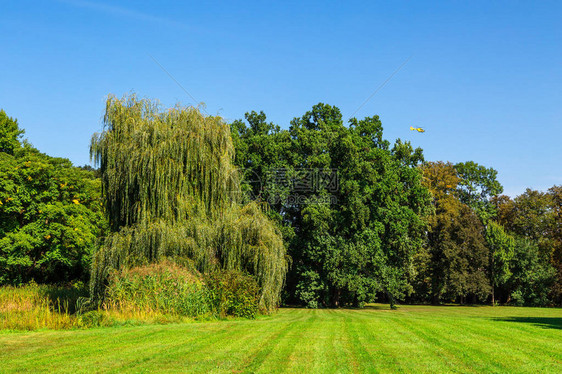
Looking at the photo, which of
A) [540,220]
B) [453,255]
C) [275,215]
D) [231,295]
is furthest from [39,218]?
[540,220]

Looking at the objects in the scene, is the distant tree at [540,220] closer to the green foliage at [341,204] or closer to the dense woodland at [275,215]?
the dense woodland at [275,215]

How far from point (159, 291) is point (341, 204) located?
1938cm

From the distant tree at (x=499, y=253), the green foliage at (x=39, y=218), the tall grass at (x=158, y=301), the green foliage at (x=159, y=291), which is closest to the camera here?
the tall grass at (x=158, y=301)

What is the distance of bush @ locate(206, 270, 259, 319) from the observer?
17047mm

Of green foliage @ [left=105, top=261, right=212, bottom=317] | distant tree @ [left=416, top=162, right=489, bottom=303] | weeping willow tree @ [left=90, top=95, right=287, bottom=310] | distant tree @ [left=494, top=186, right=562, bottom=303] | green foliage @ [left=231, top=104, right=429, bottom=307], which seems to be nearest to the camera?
green foliage @ [left=105, top=261, right=212, bottom=317]

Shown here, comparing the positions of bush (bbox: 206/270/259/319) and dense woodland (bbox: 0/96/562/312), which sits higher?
dense woodland (bbox: 0/96/562/312)

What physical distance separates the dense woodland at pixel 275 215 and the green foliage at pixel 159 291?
30.9 inches

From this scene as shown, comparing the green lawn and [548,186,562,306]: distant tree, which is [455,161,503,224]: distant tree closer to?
[548,186,562,306]: distant tree

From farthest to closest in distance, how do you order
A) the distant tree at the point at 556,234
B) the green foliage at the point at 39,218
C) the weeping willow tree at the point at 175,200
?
1. the distant tree at the point at 556,234
2. the green foliage at the point at 39,218
3. the weeping willow tree at the point at 175,200

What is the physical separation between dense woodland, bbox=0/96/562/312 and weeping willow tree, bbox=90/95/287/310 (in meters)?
0.06

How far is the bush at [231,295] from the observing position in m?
17.0

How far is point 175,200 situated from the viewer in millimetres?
19406

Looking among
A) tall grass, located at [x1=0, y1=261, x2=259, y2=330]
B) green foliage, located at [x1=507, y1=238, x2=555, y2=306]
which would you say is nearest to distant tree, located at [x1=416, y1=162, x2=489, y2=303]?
green foliage, located at [x1=507, y1=238, x2=555, y2=306]

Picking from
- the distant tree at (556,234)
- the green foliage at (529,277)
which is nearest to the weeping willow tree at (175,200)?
the green foliage at (529,277)
